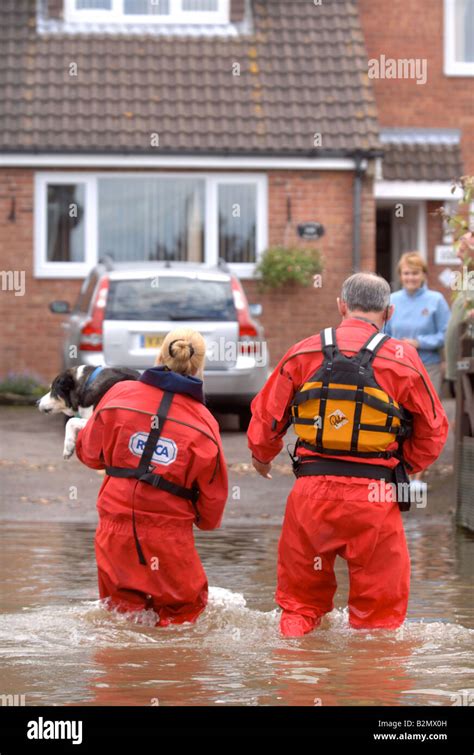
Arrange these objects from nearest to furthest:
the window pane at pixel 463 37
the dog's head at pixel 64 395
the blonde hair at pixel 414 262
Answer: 1. the dog's head at pixel 64 395
2. the blonde hair at pixel 414 262
3. the window pane at pixel 463 37

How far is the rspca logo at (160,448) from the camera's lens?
759 cm

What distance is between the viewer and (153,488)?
7602 mm

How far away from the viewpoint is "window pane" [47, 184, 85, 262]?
22.4 meters

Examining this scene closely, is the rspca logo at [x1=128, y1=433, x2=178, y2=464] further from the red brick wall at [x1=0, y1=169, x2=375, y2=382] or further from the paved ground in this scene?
the red brick wall at [x1=0, y1=169, x2=375, y2=382]

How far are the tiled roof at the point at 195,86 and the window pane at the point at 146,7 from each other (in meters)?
0.50

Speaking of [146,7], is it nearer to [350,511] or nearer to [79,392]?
[79,392]

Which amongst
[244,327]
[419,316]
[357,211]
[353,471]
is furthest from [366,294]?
[357,211]

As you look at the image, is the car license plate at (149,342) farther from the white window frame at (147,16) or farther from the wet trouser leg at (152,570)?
the wet trouser leg at (152,570)

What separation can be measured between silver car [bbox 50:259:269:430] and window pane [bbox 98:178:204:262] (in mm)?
5221

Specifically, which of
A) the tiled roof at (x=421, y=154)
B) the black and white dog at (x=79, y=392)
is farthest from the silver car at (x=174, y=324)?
the tiled roof at (x=421, y=154)

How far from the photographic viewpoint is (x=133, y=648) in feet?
24.2
